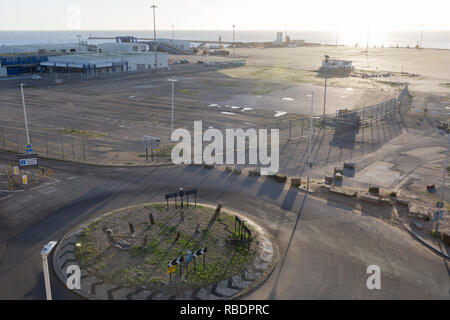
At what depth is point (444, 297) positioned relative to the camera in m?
18.5

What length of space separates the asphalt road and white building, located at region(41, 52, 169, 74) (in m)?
73.5

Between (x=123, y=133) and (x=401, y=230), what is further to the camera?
(x=123, y=133)

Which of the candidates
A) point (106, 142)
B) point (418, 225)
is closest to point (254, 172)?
point (418, 225)

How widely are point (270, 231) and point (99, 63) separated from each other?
303ft

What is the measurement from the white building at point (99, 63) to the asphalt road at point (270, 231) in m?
73.5

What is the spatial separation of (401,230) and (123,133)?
34728 mm

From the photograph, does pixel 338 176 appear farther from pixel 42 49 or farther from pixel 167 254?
pixel 42 49

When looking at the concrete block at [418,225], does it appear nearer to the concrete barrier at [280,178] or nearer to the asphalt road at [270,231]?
the asphalt road at [270,231]

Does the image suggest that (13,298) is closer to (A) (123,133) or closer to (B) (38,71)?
(A) (123,133)

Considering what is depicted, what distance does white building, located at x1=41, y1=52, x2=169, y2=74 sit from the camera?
341 feet

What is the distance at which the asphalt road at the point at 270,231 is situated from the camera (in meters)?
19.2

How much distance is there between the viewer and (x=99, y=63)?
4107 inches

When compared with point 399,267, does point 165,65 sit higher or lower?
higher
